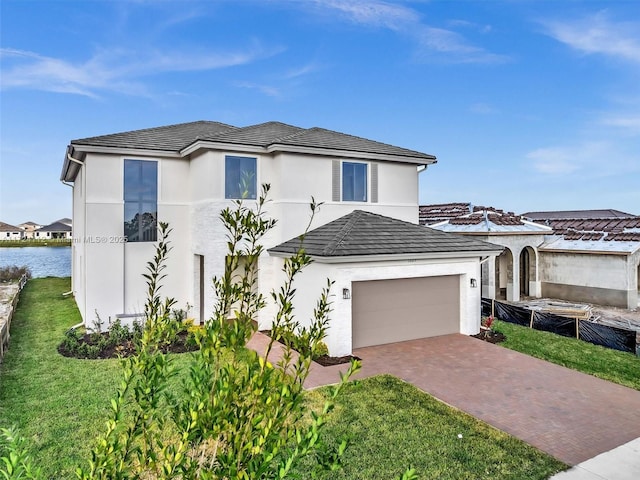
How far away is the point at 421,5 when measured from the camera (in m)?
16.9

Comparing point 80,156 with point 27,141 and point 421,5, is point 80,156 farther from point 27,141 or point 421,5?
point 421,5

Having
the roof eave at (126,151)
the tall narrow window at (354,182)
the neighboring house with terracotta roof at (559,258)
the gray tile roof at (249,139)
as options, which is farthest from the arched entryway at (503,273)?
the roof eave at (126,151)

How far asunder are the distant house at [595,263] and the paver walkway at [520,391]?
13504 millimetres

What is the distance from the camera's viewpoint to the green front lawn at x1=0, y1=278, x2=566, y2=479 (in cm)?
647

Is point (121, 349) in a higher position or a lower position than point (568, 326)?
lower

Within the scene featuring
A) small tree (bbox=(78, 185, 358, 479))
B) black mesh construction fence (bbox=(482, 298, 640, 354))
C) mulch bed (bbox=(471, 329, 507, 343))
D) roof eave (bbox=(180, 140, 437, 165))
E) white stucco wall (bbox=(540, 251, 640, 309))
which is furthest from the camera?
white stucco wall (bbox=(540, 251, 640, 309))

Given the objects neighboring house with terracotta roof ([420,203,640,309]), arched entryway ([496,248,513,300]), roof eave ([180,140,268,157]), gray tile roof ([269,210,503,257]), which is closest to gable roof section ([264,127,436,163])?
roof eave ([180,140,268,157])

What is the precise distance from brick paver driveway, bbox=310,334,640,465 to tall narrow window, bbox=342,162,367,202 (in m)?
6.66

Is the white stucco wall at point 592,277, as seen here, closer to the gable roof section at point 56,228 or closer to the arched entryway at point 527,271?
the arched entryway at point 527,271

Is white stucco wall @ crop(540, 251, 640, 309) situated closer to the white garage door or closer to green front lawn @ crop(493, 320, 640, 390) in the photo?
green front lawn @ crop(493, 320, 640, 390)

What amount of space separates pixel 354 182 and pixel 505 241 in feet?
36.1

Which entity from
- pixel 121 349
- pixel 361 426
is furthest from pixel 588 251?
pixel 121 349

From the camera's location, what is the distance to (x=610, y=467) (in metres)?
6.51

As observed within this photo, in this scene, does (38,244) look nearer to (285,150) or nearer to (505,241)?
(285,150)
